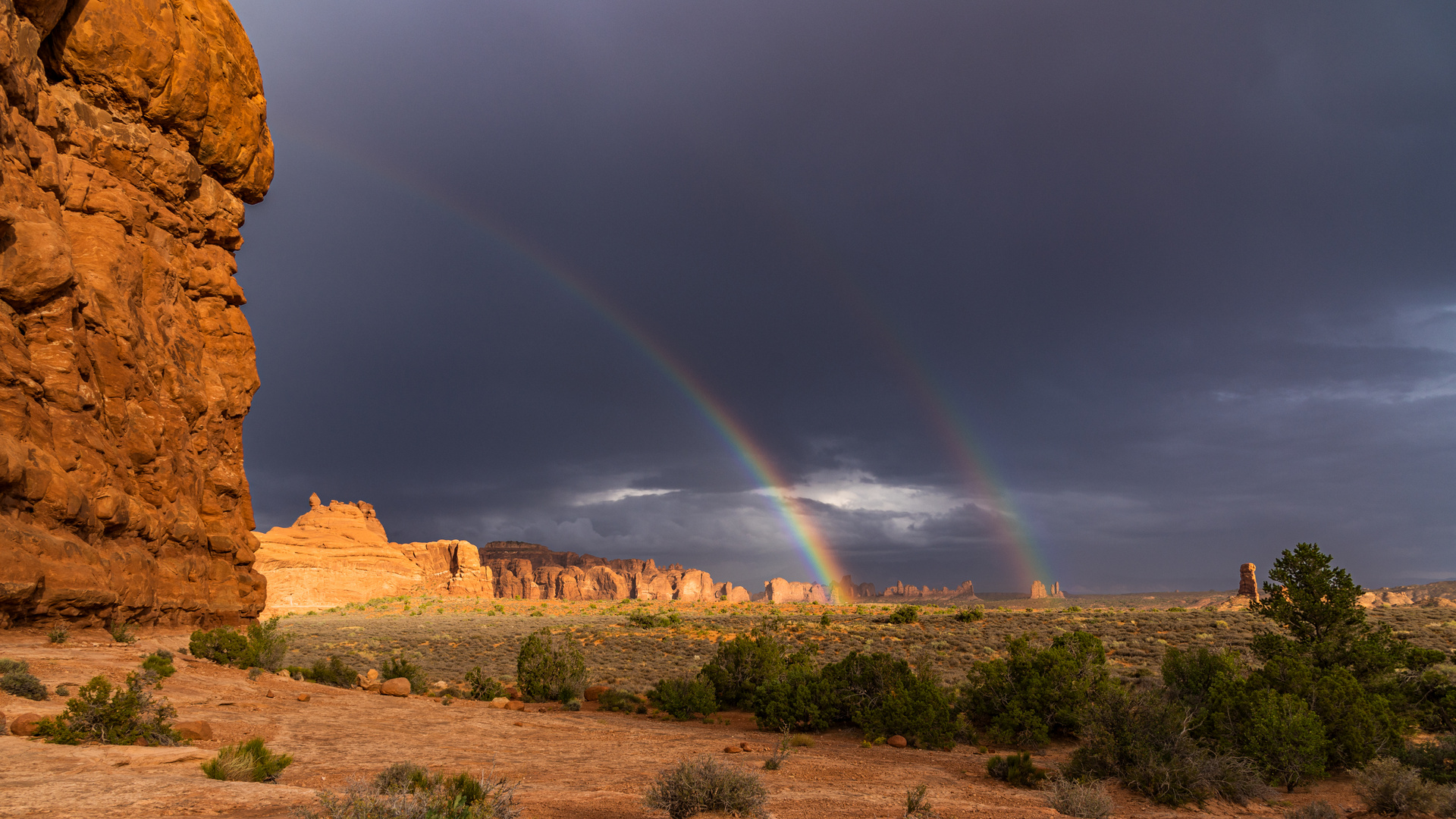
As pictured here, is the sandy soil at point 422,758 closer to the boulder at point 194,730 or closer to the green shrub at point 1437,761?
the boulder at point 194,730

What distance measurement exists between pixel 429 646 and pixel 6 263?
86.0 feet

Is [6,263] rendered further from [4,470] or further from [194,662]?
[194,662]

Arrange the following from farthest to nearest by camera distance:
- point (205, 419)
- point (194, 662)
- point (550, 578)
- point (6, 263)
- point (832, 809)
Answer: point (550, 578) → point (205, 419) → point (194, 662) → point (6, 263) → point (832, 809)

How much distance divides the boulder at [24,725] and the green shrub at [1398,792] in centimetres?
1767

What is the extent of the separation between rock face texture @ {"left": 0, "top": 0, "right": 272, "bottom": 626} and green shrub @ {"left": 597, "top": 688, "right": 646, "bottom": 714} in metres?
12.6

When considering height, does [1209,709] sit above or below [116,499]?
below

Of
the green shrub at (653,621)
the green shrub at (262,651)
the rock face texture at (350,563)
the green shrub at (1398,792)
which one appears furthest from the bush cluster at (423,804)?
the rock face texture at (350,563)

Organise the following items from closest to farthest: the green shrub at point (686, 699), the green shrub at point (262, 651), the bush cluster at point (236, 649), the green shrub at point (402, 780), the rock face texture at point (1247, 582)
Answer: the green shrub at point (402, 780)
the green shrub at point (686, 699)
the bush cluster at point (236, 649)
the green shrub at point (262, 651)
the rock face texture at point (1247, 582)

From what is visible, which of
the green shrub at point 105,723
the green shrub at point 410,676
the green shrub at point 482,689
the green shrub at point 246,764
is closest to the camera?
the green shrub at point 246,764

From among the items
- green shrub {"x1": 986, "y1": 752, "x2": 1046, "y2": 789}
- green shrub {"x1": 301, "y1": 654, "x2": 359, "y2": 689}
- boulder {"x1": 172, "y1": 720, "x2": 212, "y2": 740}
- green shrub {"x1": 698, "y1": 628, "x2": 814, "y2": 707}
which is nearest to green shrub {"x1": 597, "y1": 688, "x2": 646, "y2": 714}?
green shrub {"x1": 698, "y1": 628, "x2": 814, "y2": 707}

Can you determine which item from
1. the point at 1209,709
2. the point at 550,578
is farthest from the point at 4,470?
the point at 550,578

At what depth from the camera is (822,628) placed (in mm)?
42750

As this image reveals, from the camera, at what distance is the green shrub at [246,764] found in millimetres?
7895

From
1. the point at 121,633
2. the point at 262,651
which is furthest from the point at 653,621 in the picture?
the point at 121,633
